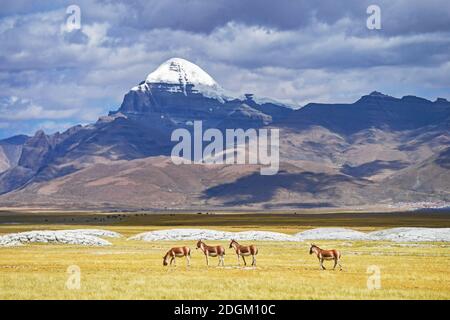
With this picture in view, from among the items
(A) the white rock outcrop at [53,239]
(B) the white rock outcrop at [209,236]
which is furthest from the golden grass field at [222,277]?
(B) the white rock outcrop at [209,236]

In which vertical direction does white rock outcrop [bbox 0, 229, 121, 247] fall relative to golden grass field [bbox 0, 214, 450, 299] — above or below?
above

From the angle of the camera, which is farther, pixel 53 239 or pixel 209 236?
pixel 209 236

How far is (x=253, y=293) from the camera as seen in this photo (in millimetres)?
39438

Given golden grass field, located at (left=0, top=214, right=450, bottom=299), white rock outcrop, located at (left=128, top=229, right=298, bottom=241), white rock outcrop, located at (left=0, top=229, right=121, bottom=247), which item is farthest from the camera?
white rock outcrop, located at (left=128, top=229, right=298, bottom=241)

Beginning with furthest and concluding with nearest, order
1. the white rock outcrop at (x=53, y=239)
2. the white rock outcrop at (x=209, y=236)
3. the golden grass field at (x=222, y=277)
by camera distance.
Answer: the white rock outcrop at (x=209, y=236) → the white rock outcrop at (x=53, y=239) → the golden grass field at (x=222, y=277)

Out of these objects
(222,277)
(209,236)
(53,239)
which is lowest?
(222,277)

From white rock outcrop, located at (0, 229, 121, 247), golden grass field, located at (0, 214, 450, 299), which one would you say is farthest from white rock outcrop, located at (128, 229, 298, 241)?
golden grass field, located at (0, 214, 450, 299)

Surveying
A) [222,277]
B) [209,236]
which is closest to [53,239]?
[209,236]

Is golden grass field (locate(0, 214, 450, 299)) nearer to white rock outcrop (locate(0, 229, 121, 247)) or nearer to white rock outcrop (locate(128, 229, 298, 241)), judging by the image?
white rock outcrop (locate(0, 229, 121, 247))

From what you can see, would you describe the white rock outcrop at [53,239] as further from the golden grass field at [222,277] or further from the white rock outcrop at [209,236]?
the golden grass field at [222,277]

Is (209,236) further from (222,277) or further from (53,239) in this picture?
(222,277)

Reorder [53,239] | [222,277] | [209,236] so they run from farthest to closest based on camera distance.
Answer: [209,236]
[53,239]
[222,277]
